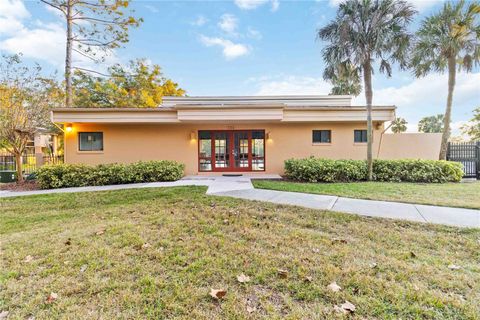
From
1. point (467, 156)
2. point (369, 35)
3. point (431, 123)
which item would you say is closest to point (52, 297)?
point (369, 35)

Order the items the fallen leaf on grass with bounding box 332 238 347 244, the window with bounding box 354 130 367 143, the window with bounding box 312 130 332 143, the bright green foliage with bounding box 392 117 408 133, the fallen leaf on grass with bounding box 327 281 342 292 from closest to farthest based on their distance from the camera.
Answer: the fallen leaf on grass with bounding box 327 281 342 292 → the fallen leaf on grass with bounding box 332 238 347 244 → the window with bounding box 354 130 367 143 → the window with bounding box 312 130 332 143 → the bright green foliage with bounding box 392 117 408 133

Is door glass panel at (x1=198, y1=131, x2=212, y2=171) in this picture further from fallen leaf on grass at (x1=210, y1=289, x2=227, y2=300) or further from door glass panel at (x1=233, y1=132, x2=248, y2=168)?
fallen leaf on grass at (x1=210, y1=289, x2=227, y2=300)

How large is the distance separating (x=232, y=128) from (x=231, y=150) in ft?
3.95

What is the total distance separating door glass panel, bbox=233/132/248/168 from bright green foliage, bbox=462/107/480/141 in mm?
30171

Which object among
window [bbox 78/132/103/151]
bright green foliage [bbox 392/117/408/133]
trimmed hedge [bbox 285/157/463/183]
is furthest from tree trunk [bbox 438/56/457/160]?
bright green foliage [bbox 392/117/408/133]

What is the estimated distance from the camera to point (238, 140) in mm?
12375

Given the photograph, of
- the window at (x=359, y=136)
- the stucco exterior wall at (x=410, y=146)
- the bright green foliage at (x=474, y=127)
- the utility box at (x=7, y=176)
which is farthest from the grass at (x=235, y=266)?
the bright green foliage at (x=474, y=127)

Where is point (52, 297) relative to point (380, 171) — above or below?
below

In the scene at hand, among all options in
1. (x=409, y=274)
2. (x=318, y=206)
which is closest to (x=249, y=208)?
(x=318, y=206)

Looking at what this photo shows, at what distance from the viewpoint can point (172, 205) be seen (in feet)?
18.9

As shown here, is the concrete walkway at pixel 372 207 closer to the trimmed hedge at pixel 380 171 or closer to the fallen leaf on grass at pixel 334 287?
the trimmed hedge at pixel 380 171

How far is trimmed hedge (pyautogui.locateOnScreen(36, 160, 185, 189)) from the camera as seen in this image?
9117mm

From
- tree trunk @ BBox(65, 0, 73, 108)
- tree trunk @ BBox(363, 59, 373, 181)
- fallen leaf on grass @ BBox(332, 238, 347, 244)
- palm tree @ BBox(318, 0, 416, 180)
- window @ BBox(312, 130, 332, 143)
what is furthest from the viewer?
tree trunk @ BBox(65, 0, 73, 108)

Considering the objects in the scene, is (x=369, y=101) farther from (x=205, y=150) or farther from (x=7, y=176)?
(x=7, y=176)
